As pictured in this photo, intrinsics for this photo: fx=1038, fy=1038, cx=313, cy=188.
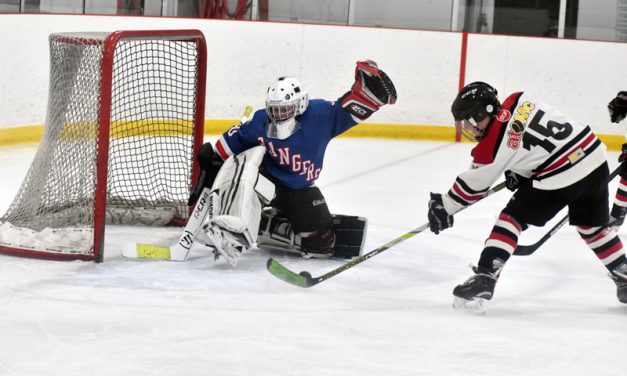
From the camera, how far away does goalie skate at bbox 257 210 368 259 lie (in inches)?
161

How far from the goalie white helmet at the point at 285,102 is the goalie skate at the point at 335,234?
1.39 ft

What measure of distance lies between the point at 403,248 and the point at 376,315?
3.58 ft

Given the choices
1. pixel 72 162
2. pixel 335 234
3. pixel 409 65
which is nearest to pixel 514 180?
pixel 335 234

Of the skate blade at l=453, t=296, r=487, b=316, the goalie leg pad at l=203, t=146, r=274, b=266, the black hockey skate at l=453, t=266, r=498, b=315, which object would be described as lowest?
the skate blade at l=453, t=296, r=487, b=316

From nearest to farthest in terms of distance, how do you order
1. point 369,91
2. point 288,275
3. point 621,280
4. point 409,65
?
point 621,280
point 288,275
point 369,91
point 409,65

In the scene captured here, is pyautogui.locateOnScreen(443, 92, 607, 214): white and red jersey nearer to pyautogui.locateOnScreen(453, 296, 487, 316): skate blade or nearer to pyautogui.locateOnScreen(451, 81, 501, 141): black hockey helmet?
pyautogui.locateOnScreen(451, 81, 501, 141): black hockey helmet

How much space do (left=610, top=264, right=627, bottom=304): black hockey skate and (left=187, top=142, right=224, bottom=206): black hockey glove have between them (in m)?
1.56

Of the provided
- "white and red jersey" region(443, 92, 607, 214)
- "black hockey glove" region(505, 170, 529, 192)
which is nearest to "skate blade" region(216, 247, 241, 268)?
"white and red jersey" region(443, 92, 607, 214)

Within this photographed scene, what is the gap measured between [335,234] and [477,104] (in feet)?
3.46

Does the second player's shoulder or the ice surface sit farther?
the second player's shoulder

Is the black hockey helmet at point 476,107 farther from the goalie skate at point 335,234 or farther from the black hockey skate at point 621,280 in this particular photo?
the goalie skate at point 335,234

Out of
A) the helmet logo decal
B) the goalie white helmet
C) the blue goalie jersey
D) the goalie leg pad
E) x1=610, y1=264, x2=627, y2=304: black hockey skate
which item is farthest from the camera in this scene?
the blue goalie jersey

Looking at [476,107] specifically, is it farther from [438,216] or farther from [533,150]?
[438,216]

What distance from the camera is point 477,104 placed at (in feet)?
10.7
